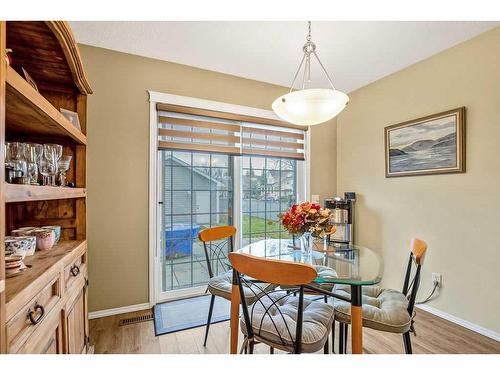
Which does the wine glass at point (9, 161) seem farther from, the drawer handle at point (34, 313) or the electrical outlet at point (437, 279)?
the electrical outlet at point (437, 279)

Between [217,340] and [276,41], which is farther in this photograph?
[276,41]

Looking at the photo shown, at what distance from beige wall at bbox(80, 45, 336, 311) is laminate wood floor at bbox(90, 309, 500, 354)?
377mm

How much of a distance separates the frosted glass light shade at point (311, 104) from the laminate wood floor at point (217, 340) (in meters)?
1.70

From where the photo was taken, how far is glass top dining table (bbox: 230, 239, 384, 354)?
4.13 feet

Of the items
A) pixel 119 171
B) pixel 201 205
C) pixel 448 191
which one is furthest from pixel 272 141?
pixel 448 191

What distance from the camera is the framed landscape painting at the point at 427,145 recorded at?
87.1 inches

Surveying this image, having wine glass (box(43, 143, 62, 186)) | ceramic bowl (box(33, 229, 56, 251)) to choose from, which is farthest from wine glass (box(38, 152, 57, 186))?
ceramic bowl (box(33, 229, 56, 251))

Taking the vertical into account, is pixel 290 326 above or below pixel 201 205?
below

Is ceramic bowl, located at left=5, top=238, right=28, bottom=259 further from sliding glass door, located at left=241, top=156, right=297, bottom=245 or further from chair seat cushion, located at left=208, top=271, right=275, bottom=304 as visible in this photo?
sliding glass door, located at left=241, top=156, right=297, bottom=245

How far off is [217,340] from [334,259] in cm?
109

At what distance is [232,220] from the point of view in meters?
2.95

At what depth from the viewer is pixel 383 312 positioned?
1.40 m

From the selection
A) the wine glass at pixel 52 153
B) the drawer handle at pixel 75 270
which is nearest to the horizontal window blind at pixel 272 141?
the wine glass at pixel 52 153

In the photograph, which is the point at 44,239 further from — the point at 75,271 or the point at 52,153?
the point at 52,153
